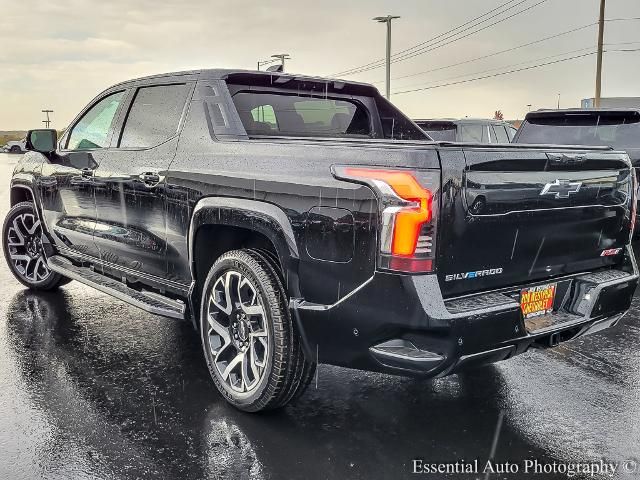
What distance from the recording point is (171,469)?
3.09 meters

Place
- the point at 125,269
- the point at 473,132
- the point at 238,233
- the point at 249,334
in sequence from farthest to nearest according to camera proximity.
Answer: the point at 473,132
the point at 125,269
the point at 238,233
the point at 249,334

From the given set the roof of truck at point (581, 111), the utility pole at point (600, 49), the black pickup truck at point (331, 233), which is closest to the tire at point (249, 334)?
the black pickup truck at point (331, 233)

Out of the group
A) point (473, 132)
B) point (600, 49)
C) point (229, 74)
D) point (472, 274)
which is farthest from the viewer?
point (600, 49)

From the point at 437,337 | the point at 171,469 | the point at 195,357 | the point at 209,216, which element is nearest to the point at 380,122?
the point at 209,216

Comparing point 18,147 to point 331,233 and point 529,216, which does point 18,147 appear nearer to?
point 331,233

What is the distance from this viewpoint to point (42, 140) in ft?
18.3

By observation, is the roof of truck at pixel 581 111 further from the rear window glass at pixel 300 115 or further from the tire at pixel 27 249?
the tire at pixel 27 249

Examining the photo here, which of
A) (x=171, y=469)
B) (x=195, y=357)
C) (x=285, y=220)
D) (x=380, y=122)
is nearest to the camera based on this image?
(x=171, y=469)

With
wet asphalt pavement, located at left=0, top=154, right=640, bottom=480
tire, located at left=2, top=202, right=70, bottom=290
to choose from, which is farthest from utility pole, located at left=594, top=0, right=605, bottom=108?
tire, located at left=2, top=202, right=70, bottom=290

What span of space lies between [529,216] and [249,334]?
1660 mm

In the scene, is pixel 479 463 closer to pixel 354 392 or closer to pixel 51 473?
pixel 354 392

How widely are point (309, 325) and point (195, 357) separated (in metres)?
1.73

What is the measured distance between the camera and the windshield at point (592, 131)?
814 cm

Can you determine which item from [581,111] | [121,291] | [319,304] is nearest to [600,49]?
[581,111]
